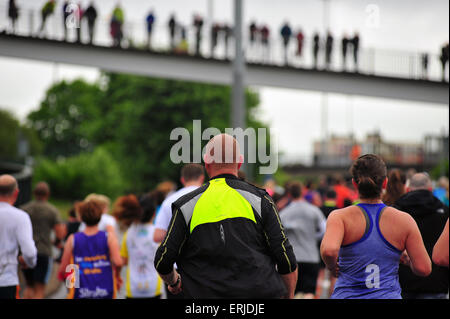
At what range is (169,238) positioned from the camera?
369cm

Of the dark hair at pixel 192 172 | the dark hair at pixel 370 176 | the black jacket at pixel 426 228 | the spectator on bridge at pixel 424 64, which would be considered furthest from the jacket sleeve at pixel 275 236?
the spectator on bridge at pixel 424 64

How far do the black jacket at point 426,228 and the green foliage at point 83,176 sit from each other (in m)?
35.3

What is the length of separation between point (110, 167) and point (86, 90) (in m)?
38.6

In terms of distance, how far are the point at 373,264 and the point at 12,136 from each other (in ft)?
278

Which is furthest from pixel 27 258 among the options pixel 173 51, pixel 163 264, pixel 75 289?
pixel 173 51

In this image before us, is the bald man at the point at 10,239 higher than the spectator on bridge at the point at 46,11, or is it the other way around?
the spectator on bridge at the point at 46,11

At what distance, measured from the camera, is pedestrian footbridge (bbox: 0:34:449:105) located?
73.2ft

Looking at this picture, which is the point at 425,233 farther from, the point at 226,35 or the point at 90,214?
the point at 226,35

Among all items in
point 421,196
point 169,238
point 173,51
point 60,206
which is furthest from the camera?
point 60,206

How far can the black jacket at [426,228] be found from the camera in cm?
542

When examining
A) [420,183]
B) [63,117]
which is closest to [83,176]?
[63,117]

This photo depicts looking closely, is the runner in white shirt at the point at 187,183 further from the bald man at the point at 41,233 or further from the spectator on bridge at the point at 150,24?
the spectator on bridge at the point at 150,24

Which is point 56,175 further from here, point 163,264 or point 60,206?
point 163,264

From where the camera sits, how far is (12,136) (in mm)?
83375
